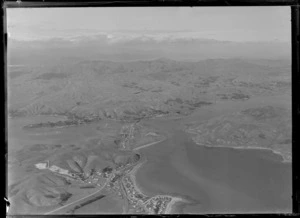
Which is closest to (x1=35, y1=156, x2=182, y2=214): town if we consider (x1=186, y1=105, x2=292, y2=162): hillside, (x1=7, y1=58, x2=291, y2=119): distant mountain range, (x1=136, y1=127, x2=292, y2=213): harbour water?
(x1=136, y1=127, x2=292, y2=213): harbour water

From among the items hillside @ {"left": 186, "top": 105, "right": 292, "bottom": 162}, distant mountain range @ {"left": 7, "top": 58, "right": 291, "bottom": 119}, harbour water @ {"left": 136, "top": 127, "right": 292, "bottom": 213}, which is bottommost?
harbour water @ {"left": 136, "top": 127, "right": 292, "bottom": 213}

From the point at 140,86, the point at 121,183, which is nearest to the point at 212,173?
the point at 121,183

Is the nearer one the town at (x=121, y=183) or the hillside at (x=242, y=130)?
the town at (x=121, y=183)

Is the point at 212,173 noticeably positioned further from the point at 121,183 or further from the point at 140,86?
the point at 140,86

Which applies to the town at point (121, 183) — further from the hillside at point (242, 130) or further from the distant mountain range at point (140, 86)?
the hillside at point (242, 130)

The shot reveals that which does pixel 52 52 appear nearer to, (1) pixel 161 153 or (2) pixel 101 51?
(2) pixel 101 51

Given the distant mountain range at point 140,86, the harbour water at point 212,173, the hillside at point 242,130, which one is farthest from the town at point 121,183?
the hillside at point 242,130

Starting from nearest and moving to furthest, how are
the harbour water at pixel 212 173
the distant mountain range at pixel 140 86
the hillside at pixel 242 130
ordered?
the harbour water at pixel 212 173
the hillside at pixel 242 130
the distant mountain range at pixel 140 86

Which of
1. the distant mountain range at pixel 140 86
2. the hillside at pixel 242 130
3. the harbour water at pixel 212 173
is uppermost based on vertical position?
the distant mountain range at pixel 140 86

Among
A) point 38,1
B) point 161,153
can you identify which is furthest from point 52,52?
point 38,1

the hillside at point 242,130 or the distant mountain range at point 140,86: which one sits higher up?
the distant mountain range at point 140,86

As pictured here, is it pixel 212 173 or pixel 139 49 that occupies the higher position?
pixel 139 49

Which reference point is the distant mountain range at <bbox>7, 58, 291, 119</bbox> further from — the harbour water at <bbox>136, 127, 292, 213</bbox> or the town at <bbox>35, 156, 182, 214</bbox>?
the town at <bbox>35, 156, 182, 214</bbox>
